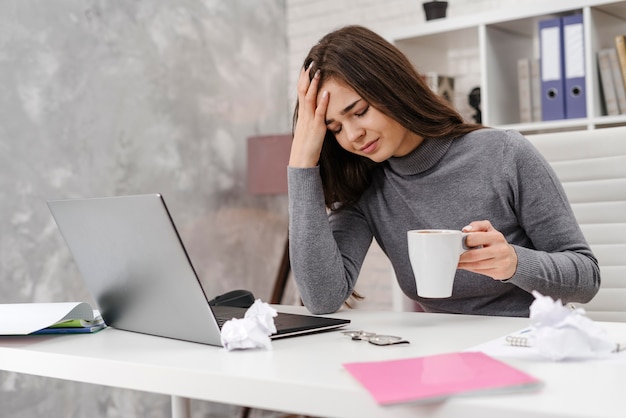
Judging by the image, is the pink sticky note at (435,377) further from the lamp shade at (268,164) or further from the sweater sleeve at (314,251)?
the lamp shade at (268,164)

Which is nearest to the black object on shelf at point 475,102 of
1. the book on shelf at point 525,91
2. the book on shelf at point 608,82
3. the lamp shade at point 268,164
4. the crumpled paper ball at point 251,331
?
the book on shelf at point 525,91

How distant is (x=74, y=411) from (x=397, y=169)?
1607 millimetres

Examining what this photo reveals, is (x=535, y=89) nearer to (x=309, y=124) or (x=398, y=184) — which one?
(x=398, y=184)

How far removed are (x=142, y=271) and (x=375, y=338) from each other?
32 cm

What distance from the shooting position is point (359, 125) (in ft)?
4.63

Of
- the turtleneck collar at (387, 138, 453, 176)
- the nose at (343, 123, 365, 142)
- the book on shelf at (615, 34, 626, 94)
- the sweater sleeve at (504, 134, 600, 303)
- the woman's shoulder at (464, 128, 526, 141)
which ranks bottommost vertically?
the sweater sleeve at (504, 134, 600, 303)

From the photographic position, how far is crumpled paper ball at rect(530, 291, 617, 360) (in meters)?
0.76

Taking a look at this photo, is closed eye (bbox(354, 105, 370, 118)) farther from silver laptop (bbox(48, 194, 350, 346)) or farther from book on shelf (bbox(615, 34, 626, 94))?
book on shelf (bbox(615, 34, 626, 94))

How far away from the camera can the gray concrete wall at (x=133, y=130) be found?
2.38 meters

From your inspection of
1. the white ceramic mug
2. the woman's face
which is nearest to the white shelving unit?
the woman's face

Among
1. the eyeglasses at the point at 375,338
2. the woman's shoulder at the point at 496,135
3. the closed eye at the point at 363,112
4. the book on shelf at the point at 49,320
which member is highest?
the closed eye at the point at 363,112

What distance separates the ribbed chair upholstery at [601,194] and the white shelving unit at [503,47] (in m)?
→ 0.97

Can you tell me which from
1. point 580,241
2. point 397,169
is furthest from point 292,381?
point 397,169

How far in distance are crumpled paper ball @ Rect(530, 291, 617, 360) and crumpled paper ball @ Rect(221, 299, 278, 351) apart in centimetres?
32
